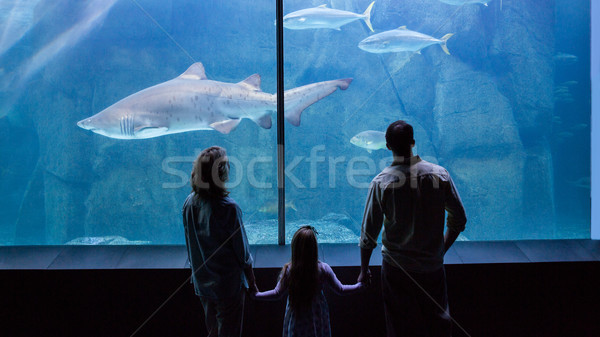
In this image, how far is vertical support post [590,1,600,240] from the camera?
10.5 ft

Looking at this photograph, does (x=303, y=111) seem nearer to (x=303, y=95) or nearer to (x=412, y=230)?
(x=303, y=95)

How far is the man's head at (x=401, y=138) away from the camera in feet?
5.26

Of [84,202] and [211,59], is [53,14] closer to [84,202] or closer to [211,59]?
[211,59]

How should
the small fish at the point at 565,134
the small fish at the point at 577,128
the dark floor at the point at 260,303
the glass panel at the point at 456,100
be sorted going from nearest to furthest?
the dark floor at the point at 260,303 < the glass panel at the point at 456,100 < the small fish at the point at 577,128 < the small fish at the point at 565,134

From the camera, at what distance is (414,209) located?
160cm

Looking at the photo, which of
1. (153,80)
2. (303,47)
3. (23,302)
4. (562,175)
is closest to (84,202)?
(153,80)

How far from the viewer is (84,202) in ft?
20.9

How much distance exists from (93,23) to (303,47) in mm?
4251

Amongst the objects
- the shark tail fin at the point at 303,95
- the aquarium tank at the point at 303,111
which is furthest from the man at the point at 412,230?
the aquarium tank at the point at 303,111

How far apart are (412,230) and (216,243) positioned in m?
0.92

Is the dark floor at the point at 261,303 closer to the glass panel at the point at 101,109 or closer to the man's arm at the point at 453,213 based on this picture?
the man's arm at the point at 453,213

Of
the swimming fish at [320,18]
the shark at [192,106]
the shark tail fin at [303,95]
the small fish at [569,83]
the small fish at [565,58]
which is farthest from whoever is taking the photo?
the small fish at [569,83]

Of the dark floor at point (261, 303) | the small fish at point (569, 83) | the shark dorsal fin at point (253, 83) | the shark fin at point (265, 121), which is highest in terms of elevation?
the small fish at point (569, 83)

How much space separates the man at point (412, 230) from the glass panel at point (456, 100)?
560 centimetres
